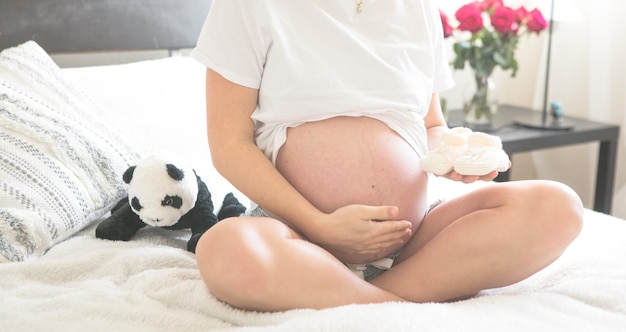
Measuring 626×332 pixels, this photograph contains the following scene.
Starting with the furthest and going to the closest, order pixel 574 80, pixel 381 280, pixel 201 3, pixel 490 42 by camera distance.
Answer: pixel 574 80 → pixel 490 42 → pixel 201 3 → pixel 381 280

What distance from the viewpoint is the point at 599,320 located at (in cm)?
90

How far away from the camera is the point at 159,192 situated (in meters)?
1.18

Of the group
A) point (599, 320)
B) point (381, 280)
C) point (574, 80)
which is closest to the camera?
point (599, 320)

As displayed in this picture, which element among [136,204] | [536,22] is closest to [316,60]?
[136,204]

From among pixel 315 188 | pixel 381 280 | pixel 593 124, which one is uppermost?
pixel 315 188

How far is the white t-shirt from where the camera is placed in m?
1.07

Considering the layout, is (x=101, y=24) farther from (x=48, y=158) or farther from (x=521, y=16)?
(x=521, y=16)

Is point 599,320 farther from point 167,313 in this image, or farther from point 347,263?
point 167,313

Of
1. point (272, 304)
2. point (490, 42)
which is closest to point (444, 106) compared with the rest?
point (490, 42)

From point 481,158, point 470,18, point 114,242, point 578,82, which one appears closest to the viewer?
point 481,158

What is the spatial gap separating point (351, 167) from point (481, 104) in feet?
3.93

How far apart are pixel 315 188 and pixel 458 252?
228 mm

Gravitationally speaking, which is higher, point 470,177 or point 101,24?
point 101,24

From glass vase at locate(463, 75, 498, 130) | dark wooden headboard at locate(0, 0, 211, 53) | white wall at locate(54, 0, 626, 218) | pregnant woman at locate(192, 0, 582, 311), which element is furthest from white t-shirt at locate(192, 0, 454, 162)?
glass vase at locate(463, 75, 498, 130)
